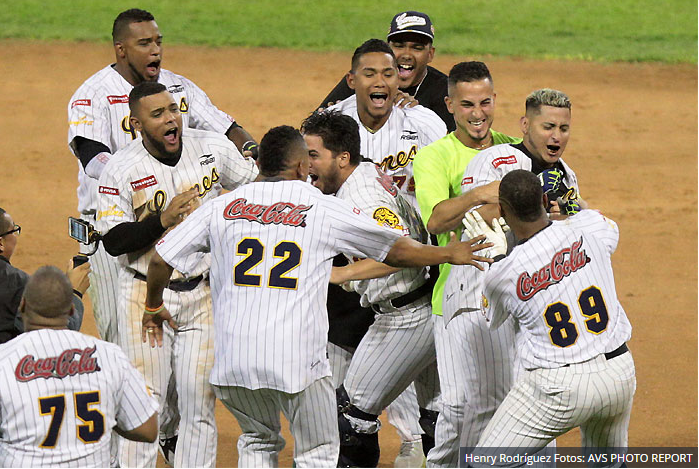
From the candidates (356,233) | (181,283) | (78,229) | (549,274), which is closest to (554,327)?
(549,274)

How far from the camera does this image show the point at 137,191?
5.94 metres

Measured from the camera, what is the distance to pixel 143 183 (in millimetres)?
5934

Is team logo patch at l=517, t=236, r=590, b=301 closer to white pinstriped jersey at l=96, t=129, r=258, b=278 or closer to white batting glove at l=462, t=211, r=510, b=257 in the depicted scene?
white batting glove at l=462, t=211, r=510, b=257

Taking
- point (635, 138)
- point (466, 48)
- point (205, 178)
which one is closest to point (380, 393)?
point (205, 178)

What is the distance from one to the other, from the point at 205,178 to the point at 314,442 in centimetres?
182

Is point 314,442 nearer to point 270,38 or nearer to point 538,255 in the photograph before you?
point 538,255

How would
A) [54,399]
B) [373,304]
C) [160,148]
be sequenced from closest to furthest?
[54,399], [160,148], [373,304]

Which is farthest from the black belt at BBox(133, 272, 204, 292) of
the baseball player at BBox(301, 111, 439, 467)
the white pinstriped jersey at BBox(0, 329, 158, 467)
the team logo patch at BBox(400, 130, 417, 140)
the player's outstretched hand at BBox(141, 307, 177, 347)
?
the white pinstriped jersey at BBox(0, 329, 158, 467)

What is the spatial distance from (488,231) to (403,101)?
185cm

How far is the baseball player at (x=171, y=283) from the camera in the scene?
233 inches

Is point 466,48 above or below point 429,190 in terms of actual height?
above

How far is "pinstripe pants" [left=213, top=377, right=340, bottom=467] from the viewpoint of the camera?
4.93 m

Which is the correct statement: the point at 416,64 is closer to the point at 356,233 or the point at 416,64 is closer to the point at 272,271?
the point at 356,233

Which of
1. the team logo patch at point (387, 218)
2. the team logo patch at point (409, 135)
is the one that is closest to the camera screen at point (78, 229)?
the team logo patch at point (387, 218)
